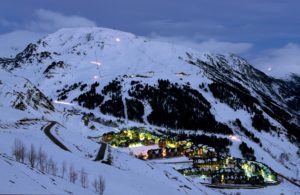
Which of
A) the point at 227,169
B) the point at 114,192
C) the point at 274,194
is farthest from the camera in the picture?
the point at 227,169

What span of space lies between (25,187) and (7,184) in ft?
4.44

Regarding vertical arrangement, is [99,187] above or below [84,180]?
below

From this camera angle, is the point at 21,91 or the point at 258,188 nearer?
the point at 258,188

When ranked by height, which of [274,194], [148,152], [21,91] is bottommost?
[274,194]

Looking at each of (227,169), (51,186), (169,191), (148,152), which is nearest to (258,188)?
(227,169)

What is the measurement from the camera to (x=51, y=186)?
124ft

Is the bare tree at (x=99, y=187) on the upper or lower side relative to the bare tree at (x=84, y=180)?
lower

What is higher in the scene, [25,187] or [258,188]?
[25,187]

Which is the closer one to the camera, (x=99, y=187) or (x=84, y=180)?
(x=99, y=187)

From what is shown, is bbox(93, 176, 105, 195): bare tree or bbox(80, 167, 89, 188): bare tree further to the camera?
bbox(80, 167, 89, 188): bare tree

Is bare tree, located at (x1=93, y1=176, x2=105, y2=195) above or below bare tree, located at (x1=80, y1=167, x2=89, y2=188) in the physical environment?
below

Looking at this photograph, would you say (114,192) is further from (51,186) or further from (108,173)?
(51,186)

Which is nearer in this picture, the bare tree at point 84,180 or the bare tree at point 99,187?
the bare tree at point 99,187

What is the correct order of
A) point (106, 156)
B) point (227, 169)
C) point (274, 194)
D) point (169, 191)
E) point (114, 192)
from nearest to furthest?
1. point (114, 192)
2. point (169, 191)
3. point (106, 156)
4. point (274, 194)
5. point (227, 169)
